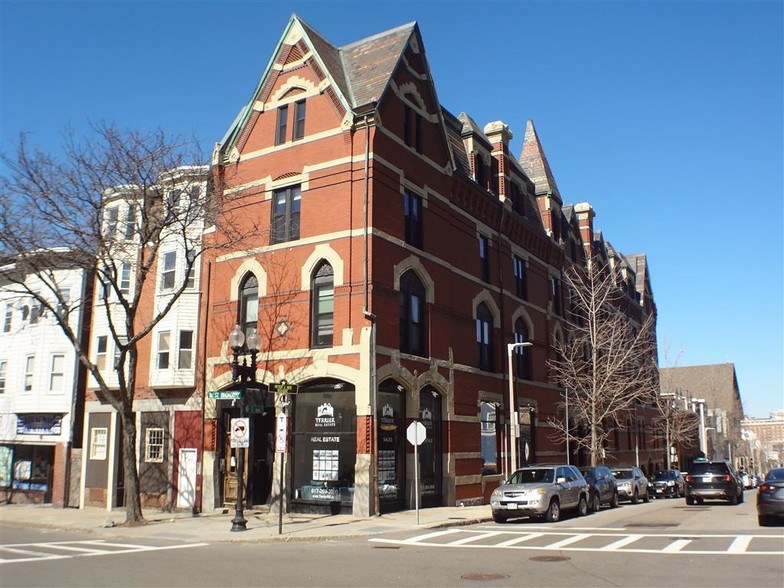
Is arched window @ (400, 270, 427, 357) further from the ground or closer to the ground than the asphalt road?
further from the ground

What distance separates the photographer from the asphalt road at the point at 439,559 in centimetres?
1092

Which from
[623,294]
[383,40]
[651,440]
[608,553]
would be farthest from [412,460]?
[651,440]

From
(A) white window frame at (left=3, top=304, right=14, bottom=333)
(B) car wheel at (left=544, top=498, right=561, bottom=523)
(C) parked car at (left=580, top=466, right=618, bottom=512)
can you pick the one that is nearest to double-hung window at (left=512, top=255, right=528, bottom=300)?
(C) parked car at (left=580, top=466, right=618, bottom=512)

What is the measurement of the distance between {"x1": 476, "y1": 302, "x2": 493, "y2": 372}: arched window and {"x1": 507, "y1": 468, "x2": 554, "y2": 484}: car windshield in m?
8.44

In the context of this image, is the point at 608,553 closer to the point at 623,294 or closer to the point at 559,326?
the point at 559,326

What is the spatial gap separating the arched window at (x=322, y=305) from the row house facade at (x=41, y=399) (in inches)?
440

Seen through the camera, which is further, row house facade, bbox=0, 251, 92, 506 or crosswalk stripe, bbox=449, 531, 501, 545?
row house facade, bbox=0, 251, 92, 506

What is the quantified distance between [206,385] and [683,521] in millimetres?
16692

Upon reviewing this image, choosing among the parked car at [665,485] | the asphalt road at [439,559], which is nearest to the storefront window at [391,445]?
the asphalt road at [439,559]

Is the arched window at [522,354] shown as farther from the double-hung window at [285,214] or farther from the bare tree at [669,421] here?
the bare tree at [669,421]

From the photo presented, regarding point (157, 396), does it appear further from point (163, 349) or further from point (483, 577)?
point (483, 577)

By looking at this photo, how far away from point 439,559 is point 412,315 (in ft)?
43.2

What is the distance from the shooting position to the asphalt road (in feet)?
35.8

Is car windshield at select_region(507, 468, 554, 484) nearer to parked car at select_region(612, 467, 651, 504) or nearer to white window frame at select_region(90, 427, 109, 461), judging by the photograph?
parked car at select_region(612, 467, 651, 504)
